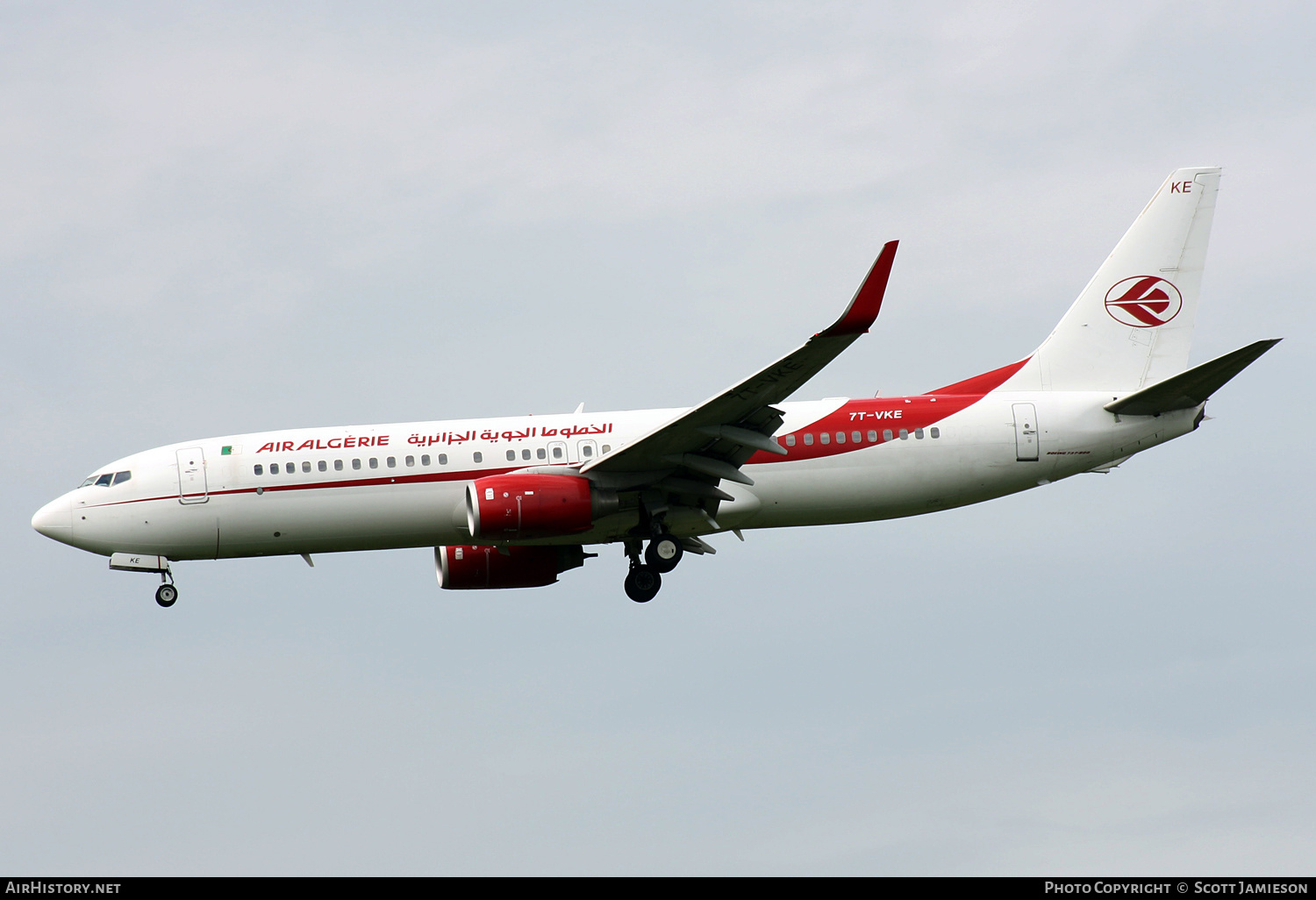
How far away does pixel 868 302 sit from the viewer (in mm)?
23500

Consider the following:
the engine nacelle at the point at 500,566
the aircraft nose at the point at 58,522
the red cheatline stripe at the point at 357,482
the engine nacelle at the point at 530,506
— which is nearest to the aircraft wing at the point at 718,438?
the engine nacelle at the point at 530,506

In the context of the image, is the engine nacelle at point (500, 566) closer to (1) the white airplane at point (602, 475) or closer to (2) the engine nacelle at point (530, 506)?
(1) the white airplane at point (602, 475)

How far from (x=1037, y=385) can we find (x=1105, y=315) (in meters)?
2.67

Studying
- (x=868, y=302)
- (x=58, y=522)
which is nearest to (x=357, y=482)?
(x=58, y=522)

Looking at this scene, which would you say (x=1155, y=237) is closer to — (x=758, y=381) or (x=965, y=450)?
(x=965, y=450)

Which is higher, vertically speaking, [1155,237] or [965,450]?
[1155,237]

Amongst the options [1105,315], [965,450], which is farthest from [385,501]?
[1105,315]

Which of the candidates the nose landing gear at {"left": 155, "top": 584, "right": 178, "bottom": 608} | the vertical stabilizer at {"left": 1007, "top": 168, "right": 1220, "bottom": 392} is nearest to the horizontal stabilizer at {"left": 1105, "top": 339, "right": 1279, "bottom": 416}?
the vertical stabilizer at {"left": 1007, "top": 168, "right": 1220, "bottom": 392}

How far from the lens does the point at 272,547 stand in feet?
97.5

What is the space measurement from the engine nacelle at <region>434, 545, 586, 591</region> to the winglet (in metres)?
10.7

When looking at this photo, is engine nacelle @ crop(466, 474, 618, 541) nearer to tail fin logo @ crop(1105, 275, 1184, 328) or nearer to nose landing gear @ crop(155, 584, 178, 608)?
nose landing gear @ crop(155, 584, 178, 608)

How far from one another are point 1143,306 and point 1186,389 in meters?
3.95
